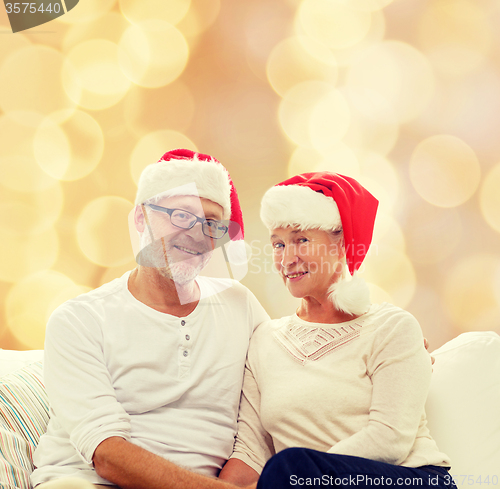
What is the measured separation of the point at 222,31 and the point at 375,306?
182 centimetres

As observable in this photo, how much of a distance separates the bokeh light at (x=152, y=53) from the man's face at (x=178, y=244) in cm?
120

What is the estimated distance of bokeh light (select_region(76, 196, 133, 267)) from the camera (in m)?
2.28

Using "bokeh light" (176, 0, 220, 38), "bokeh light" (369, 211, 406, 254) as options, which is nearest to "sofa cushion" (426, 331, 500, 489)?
"bokeh light" (369, 211, 406, 254)

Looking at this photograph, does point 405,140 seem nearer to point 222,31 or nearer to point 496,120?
point 496,120

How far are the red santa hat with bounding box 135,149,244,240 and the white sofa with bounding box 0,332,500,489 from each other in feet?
2.69

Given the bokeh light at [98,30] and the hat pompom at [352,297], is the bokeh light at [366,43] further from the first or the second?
the hat pompom at [352,297]

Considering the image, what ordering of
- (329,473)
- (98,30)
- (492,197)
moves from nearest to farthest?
(329,473) < (492,197) < (98,30)

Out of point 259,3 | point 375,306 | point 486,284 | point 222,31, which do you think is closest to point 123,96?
point 222,31

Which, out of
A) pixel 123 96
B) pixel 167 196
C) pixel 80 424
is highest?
pixel 123 96

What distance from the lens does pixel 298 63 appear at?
91.4 inches

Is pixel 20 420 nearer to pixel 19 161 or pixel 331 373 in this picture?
pixel 331 373

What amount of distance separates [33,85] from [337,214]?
1.90m

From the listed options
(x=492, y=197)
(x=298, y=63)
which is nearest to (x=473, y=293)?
(x=492, y=197)

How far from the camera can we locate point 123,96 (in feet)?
7.60
